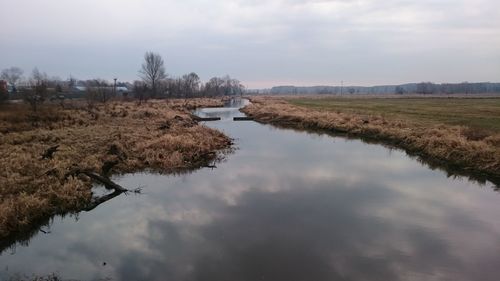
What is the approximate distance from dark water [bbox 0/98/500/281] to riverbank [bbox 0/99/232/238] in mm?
1010

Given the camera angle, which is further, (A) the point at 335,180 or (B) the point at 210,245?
(A) the point at 335,180

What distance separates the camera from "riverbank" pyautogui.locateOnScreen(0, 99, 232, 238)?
12.0 meters

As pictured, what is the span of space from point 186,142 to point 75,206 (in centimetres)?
995

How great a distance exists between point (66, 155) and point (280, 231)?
39.9ft

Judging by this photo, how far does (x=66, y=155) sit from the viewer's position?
17.9 meters

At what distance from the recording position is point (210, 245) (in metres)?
10.1

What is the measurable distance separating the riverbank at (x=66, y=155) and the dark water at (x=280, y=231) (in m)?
1.01

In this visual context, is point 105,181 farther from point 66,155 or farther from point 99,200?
point 66,155

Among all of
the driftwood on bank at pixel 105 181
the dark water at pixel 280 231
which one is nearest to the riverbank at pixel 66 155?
the driftwood on bank at pixel 105 181

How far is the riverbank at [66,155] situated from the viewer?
39.4 ft

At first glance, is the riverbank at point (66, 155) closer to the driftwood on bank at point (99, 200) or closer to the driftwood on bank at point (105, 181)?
the driftwood on bank at point (99, 200)

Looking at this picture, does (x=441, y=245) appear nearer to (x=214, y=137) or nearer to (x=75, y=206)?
(x=75, y=206)

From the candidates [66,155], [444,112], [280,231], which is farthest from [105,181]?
[444,112]

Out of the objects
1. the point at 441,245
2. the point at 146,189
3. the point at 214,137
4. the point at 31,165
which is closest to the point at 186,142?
the point at 214,137
